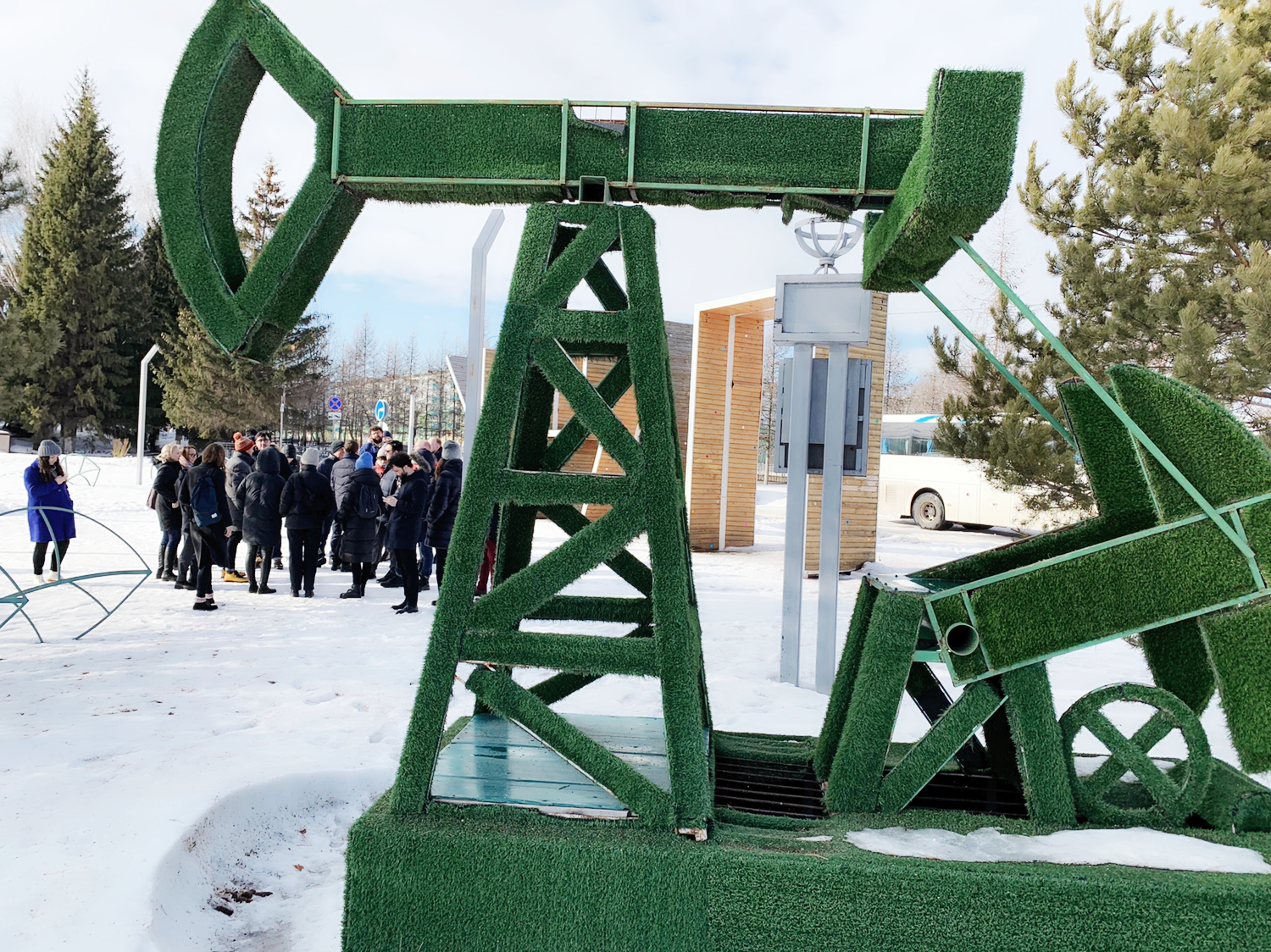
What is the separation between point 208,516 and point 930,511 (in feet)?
55.8

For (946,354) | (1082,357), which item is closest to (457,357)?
(946,354)

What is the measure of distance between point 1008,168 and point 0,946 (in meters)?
4.05

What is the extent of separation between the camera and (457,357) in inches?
818

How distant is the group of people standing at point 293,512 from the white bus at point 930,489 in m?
13.7

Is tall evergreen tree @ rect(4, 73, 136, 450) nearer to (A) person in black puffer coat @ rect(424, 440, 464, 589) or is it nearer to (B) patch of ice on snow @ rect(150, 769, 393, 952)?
(A) person in black puffer coat @ rect(424, 440, 464, 589)

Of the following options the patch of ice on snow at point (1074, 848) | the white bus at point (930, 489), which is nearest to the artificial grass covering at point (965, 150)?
the patch of ice on snow at point (1074, 848)

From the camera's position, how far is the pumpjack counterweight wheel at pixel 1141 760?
280 centimetres

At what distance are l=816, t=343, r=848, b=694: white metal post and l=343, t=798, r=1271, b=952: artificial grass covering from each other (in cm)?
371

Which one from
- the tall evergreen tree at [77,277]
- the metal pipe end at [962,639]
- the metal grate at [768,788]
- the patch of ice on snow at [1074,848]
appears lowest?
the metal grate at [768,788]

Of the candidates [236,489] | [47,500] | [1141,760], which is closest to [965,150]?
[1141,760]

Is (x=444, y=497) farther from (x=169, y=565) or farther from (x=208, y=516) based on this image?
(x=169, y=565)

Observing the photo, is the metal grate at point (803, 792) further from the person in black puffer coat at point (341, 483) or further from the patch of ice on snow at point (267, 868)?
the person in black puffer coat at point (341, 483)

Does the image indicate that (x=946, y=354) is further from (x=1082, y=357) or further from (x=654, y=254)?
(x=654, y=254)

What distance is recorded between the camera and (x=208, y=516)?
8.52 m
